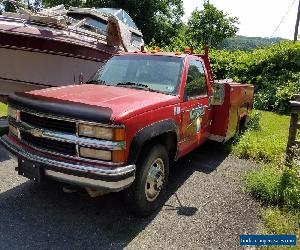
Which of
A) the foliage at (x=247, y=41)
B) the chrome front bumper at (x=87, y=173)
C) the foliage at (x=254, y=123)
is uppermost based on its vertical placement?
the foliage at (x=247, y=41)

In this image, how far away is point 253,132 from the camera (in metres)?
9.02

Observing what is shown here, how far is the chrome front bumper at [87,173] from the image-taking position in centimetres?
369

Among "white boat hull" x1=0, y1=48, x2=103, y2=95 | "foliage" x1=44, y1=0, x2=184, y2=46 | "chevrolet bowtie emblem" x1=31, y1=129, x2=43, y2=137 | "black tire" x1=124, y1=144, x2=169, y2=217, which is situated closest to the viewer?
"chevrolet bowtie emblem" x1=31, y1=129, x2=43, y2=137

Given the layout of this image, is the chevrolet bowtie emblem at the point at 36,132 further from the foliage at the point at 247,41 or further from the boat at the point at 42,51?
the foliage at the point at 247,41

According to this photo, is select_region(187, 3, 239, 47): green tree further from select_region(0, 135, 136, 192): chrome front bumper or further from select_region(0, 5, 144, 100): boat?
select_region(0, 135, 136, 192): chrome front bumper

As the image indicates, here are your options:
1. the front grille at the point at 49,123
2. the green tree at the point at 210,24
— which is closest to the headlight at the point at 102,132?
the front grille at the point at 49,123

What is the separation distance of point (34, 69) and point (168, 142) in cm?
474

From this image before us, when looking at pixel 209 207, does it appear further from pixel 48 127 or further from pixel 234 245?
pixel 48 127

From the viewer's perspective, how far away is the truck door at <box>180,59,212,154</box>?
17.1ft

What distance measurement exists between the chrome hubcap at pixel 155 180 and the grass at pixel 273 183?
133 cm

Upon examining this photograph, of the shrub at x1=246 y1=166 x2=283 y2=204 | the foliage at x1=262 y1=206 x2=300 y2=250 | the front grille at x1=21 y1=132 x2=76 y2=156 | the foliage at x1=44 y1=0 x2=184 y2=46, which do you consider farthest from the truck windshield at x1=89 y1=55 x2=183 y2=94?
the foliage at x1=44 y1=0 x2=184 y2=46

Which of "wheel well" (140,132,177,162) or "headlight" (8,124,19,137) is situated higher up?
"headlight" (8,124,19,137)

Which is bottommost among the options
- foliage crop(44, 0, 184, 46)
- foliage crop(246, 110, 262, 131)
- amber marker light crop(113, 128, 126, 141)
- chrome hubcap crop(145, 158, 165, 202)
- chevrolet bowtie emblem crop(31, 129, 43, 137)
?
foliage crop(246, 110, 262, 131)

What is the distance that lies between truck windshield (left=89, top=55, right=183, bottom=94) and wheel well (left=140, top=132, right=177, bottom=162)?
605 millimetres
